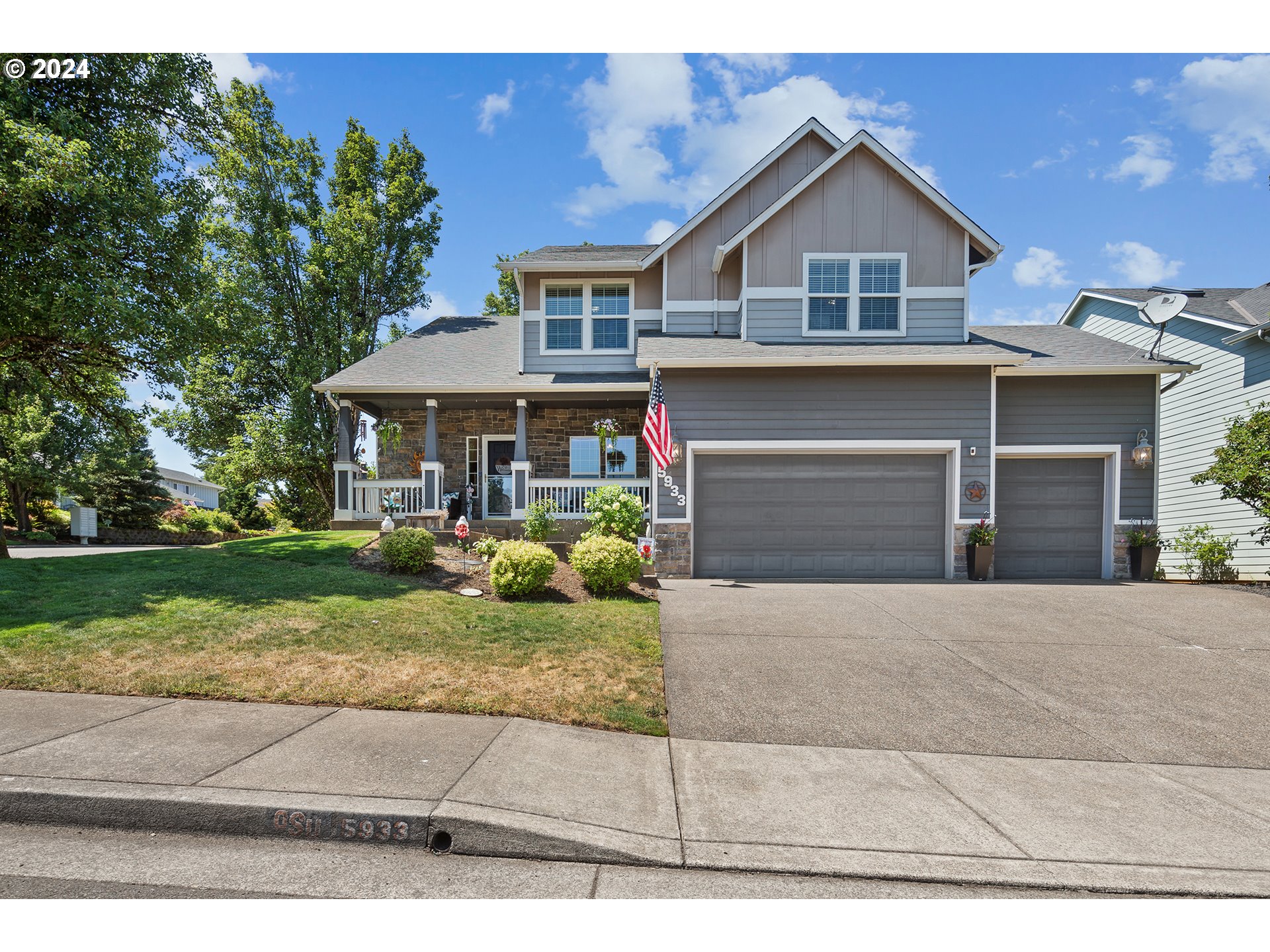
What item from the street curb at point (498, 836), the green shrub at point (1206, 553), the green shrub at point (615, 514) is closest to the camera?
the street curb at point (498, 836)

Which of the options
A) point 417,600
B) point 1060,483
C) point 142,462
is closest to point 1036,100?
point 1060,483

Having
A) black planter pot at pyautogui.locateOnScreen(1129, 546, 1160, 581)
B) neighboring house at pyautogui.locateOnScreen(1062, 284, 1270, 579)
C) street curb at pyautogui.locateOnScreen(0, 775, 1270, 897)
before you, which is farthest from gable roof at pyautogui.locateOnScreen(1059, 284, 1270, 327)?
street curb at pyautogui.locateOnScreen(0, 775, 1270, 897)

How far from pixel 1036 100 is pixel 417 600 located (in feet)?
37.5

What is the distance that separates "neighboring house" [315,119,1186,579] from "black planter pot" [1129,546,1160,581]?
0.20 m

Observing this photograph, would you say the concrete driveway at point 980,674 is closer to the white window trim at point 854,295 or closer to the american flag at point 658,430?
the american flag at point 658,430

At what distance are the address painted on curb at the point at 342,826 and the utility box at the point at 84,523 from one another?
27430mm

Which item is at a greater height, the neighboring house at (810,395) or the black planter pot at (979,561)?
the neighboring house at (810,395)

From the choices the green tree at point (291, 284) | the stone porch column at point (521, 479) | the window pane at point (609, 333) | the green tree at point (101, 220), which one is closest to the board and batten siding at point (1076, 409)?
the window pane at point (609, 333)

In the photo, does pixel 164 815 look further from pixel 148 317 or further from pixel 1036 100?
pixel 1036 100

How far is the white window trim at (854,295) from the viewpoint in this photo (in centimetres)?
1308

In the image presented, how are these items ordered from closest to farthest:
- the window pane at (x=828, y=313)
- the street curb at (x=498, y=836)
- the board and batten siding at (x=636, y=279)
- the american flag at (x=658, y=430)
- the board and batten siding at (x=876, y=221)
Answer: the street curb at (x=498, y=836) → the american flag at (x=658, y=430) → the board and batten siding at (x=876, y=221) → the window pane at (x=828, y=313) → the board and batten siding at (x=636, y=279)

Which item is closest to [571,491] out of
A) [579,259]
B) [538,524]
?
[538,524]

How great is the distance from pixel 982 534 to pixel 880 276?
5.53 m

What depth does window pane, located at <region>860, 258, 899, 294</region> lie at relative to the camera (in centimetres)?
1314
